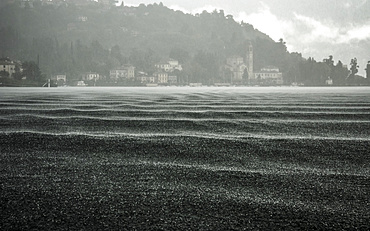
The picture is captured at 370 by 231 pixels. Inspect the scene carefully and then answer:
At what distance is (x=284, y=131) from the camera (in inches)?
149

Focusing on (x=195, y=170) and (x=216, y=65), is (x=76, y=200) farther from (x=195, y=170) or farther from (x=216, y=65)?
(x=216, y=65)

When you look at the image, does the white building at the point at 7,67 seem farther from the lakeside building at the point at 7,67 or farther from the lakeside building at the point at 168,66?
the lakeside building at the point at 168,66

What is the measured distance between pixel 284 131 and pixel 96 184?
2.48 metres

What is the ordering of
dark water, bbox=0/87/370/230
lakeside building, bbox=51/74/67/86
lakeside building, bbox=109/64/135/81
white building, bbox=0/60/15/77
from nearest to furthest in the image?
dark water, bbox=0/87/370/230 < white building, bbox=0/60/15/77 < lakeside building, bbox=51/74/67/86 < lakeside building, bbox=109/64/135/81

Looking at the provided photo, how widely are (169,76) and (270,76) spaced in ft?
159

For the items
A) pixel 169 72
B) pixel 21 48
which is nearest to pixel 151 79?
pixel 169 72

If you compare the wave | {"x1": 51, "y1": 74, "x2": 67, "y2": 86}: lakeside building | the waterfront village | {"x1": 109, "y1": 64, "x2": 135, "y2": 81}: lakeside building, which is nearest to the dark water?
the wave

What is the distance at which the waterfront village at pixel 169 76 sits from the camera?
13338 centimetres

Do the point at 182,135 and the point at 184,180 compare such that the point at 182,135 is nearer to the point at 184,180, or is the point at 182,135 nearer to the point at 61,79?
the point at 184,180

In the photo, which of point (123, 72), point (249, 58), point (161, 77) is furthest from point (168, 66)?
point (249, 58)

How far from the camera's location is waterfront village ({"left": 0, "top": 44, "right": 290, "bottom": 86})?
133 metres

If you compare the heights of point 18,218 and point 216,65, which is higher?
point 216,65

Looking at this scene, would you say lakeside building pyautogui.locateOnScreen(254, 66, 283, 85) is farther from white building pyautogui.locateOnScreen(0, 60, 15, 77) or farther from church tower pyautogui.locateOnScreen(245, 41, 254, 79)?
white building pyautogui.locateOnScreen(0, 60, 15, 77)

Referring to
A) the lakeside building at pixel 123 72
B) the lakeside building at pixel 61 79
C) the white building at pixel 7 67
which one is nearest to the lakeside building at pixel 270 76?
the lakeside building at pixel 123 72
